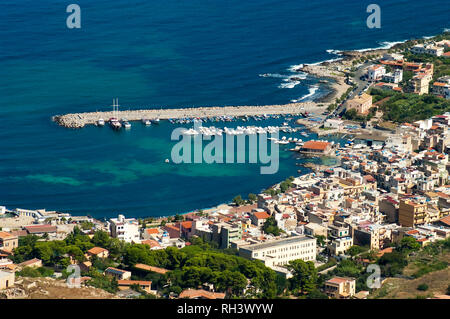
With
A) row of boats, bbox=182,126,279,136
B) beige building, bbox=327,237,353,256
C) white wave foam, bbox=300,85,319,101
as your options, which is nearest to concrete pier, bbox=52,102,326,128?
white wave foam, bbox=300,85,319,101

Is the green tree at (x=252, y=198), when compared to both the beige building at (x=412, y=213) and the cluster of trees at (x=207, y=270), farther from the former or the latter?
the cluster of trees at (x=207, y=270)

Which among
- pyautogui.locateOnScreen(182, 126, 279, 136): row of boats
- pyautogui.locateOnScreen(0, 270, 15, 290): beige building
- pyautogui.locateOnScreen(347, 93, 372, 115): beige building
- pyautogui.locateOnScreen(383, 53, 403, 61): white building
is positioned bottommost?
pyautogui.locateOnScreen(0, 270, 15, 290): beige building

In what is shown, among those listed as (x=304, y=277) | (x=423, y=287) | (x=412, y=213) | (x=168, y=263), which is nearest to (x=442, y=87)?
(x=412, y=213)

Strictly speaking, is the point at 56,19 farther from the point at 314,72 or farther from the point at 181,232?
the point at 181,232

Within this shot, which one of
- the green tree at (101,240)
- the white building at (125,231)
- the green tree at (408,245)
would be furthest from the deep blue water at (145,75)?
the green tree at (408,245)

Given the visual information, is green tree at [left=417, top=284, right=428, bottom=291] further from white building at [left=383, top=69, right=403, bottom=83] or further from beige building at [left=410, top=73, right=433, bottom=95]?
white building at [left=383, top=69, right=403, bottom=83]

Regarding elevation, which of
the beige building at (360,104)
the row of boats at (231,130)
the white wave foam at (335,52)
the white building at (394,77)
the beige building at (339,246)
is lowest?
the beige building at (339,246)
